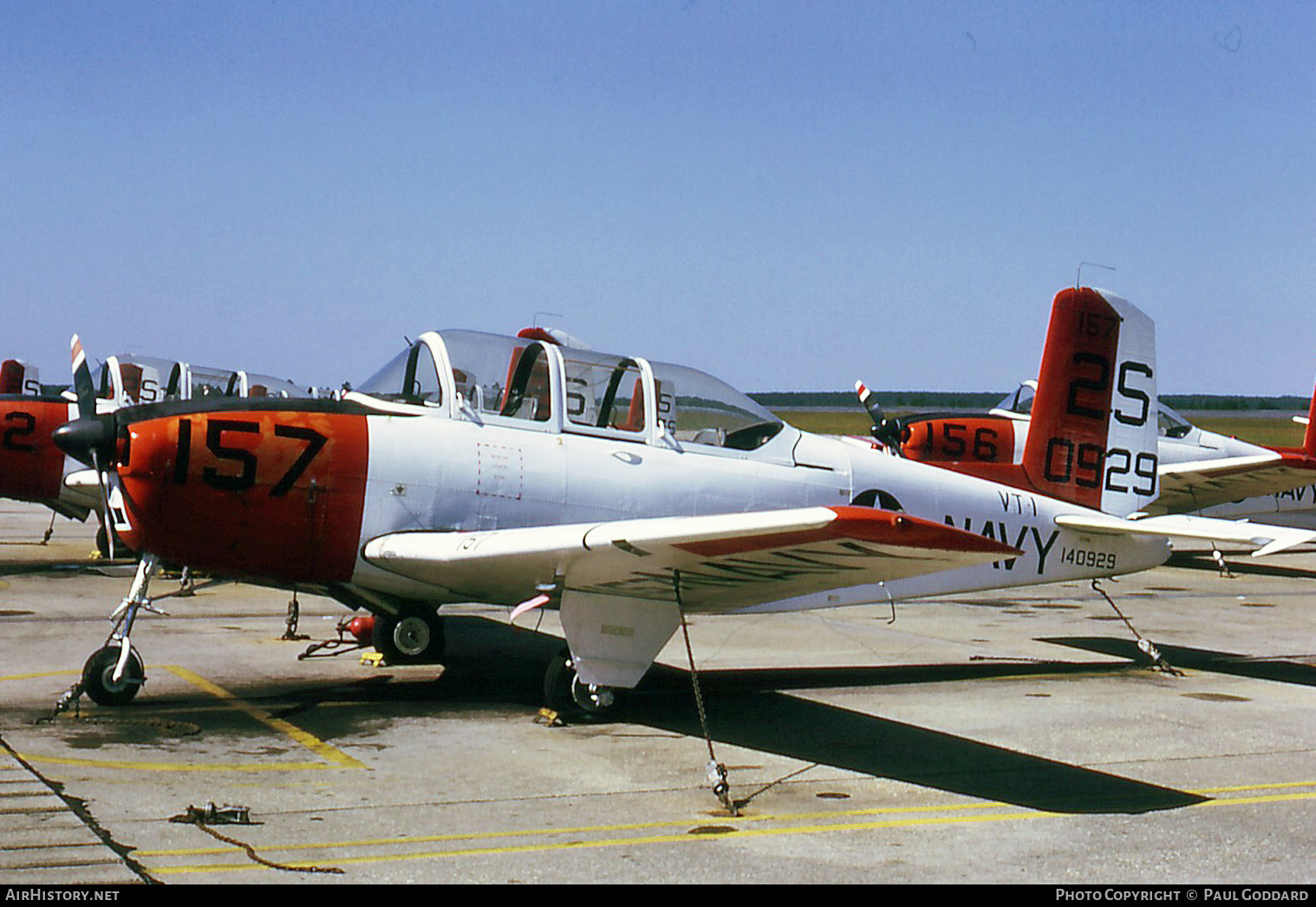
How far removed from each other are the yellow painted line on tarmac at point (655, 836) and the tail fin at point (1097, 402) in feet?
16.4

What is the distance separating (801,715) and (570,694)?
1.66 metres

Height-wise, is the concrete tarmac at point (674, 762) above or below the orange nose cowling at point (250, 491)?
below

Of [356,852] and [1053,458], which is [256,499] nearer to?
[356,852]

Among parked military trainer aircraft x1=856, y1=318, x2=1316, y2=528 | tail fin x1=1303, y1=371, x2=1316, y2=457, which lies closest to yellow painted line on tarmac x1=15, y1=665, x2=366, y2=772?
parked military trainer aircraft x1=856, y1=318, x2=1316, y2=528

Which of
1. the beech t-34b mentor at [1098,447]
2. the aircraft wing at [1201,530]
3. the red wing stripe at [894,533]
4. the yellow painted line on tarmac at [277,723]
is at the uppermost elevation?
the beech t-34b mentor at [1098,447]

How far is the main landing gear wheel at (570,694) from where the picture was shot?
880 centimetres

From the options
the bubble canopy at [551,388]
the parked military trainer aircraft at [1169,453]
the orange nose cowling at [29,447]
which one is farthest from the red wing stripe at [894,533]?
the parked military trainer aircraft at [1169,453]

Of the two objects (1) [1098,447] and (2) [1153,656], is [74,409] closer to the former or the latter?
(1) [1098,447]

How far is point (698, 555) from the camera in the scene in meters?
7.41

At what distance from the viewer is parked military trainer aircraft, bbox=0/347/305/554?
16.4 m

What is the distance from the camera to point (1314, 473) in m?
21.5

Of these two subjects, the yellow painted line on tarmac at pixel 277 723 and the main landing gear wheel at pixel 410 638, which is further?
the main landing gear wheel at pixel 410 638

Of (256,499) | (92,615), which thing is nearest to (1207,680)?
(256,499)

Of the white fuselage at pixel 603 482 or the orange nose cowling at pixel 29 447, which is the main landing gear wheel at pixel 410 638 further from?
the orange nose cowling at pixel 29 447
